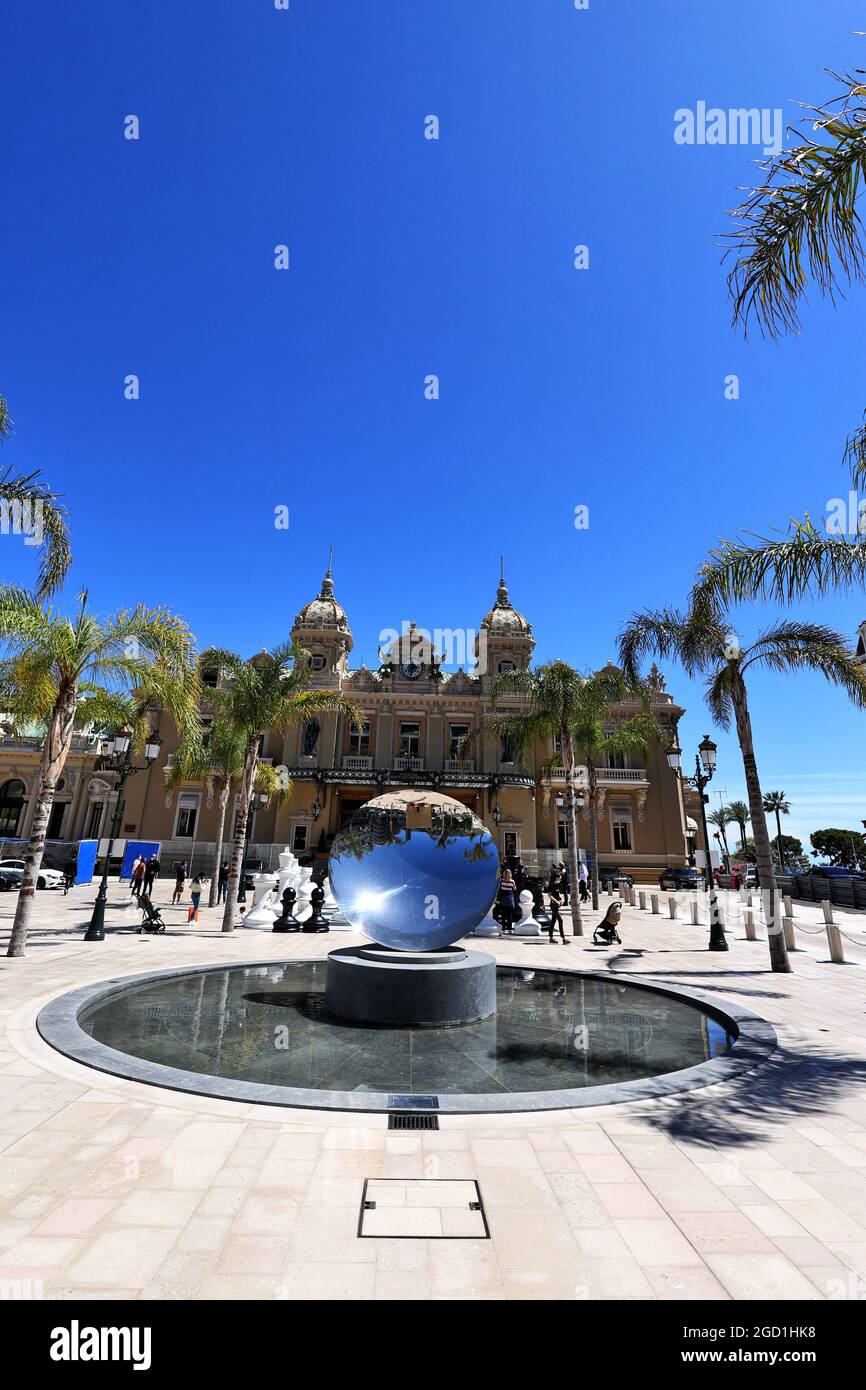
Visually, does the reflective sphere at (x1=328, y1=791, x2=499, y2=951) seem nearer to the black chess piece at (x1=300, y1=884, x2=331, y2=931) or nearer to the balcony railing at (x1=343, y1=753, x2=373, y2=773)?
the black chess piece at (x1=300, y1=884, x2=331, y2=931)

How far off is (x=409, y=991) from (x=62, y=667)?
902 centimetres

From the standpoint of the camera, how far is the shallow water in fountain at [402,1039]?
18.9 ft

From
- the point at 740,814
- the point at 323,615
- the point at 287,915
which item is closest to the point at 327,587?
the point at 323,615

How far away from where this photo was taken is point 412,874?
8523mm

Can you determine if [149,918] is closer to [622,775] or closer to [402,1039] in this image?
[402,1039]

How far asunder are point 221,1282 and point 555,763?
102 ft

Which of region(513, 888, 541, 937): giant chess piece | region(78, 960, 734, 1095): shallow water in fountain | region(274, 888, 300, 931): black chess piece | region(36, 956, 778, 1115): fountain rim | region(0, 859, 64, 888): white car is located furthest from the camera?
region(0, 859, 64, 888): white car

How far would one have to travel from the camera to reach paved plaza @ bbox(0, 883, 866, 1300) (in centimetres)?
282

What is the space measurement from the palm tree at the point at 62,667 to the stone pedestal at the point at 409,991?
6.72m

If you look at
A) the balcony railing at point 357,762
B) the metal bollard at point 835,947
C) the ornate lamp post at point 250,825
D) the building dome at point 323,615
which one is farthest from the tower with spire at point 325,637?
the metal bollard at point 835,947

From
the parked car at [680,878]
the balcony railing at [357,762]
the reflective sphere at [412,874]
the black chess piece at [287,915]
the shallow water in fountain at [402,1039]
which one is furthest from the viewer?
the balcony railing at [357,762]

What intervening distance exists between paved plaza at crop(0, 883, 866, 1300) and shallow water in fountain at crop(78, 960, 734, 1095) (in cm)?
81

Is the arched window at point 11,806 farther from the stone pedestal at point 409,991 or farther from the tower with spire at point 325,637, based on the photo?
the stone pedestal at point 409,991

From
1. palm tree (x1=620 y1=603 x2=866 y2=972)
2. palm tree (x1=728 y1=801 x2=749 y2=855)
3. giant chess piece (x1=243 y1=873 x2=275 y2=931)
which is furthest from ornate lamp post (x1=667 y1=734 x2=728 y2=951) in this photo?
palm tree (x1=728 y1=801 x2=749 y2=855)
